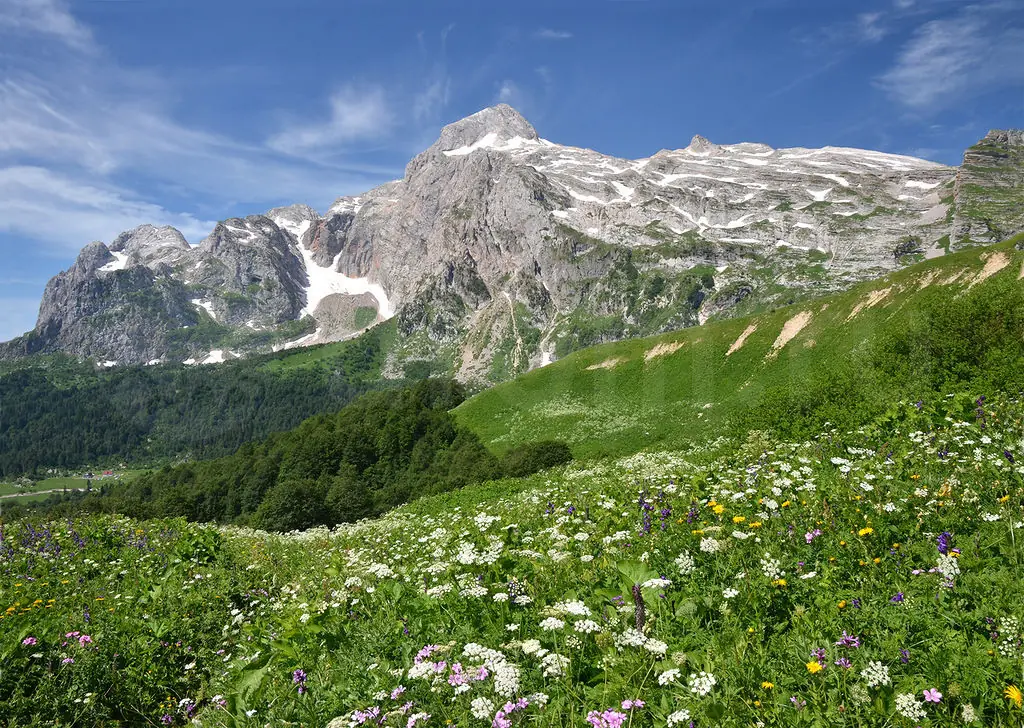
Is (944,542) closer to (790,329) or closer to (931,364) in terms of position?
(931,364)

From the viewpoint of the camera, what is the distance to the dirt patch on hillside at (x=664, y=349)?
233 ft

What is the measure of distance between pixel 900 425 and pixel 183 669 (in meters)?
19.0

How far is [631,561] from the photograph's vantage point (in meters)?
8.15

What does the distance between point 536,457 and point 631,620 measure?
5591 centimetres

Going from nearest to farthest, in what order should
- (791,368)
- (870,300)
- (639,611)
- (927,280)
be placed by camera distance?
(639,611), (927,280), (870,300), (791,368)

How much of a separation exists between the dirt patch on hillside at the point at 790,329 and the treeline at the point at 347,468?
83.8 feet

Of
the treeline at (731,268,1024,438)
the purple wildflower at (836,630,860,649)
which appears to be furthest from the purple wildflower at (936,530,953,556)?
the treeline at (731,268,1024,438)

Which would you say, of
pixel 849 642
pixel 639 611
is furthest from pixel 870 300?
pixel 639 611

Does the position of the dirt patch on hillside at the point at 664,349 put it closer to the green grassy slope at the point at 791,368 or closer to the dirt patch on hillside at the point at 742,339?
the green grassy slope at the point at 791,368

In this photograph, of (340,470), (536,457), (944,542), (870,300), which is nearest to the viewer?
(944,542)

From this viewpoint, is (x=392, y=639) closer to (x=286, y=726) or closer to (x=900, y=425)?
(x=286, y=726)

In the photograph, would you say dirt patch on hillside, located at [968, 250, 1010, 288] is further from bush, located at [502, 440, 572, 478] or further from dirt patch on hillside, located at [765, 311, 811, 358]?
bush, located at [502, 440, 572, 478]

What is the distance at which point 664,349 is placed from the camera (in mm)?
72625

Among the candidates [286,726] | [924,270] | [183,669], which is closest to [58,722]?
[183,669]
